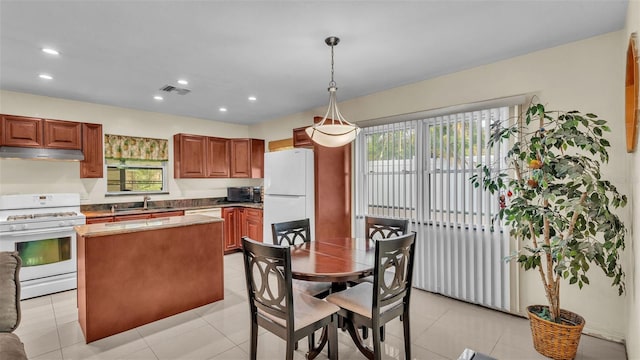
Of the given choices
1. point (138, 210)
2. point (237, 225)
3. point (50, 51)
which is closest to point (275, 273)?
point (50, 51)

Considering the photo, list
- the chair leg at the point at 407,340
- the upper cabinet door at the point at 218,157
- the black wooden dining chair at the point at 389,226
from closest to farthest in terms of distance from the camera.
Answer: the chair leg at the point at 407,340
the black wooden dining chair at the point at 389,226
the upper cabinet door at the point at 218,157

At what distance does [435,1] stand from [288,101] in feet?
8.92

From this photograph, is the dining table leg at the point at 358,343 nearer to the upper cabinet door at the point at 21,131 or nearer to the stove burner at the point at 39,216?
the stove burner at the point at 39,216

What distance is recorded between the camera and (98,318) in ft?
8.38

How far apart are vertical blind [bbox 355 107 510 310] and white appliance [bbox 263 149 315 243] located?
866 millimetres

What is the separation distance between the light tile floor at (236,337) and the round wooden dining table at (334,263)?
1.48 feet

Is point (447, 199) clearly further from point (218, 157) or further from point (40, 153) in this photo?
point (40, 153)

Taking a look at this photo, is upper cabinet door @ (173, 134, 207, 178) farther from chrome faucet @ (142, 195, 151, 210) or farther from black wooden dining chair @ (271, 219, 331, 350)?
black wooden dining chair @ (271, 219, 331, 350)

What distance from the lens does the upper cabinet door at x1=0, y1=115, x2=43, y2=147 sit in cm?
360

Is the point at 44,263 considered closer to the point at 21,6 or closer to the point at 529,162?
the point at 21,6

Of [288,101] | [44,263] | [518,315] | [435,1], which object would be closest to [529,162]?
[435,1]

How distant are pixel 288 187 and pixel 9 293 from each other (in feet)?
9.90

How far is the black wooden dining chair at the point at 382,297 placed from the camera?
1.91 meters

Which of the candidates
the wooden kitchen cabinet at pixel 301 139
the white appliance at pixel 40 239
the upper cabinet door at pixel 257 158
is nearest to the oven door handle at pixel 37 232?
the white appliance at pixel 40 239
